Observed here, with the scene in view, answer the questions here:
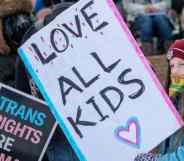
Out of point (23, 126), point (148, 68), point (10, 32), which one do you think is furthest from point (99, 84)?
point (10, 32)

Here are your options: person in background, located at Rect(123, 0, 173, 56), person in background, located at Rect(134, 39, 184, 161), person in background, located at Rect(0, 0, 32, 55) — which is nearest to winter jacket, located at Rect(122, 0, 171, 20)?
person in background, located at Rect(123, 0, 173, 56)

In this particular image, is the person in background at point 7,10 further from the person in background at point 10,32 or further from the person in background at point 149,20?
the person in background at point 149,20

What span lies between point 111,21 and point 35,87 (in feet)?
1.90

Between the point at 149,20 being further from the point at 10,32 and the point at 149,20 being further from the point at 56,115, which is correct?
A: the point at 56,115

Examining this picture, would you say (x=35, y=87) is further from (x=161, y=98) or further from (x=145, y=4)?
(x=145, y=4)

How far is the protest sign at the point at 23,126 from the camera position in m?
3.29

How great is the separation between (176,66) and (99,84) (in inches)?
→ 12.3

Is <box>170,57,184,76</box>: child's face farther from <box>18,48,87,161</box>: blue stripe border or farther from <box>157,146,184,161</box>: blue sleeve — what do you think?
<box>18,48,87,161</box>: blue stripe border

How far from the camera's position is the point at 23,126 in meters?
3.31

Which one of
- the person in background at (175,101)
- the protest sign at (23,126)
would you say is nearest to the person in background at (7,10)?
the protest sign at (23,126)

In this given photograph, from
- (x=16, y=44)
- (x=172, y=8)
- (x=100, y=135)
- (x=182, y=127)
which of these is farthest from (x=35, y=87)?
(x=172, y=8)

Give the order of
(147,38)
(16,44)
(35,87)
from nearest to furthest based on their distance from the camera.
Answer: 1. (35,87)
2. (16,44)
3. (147,38)

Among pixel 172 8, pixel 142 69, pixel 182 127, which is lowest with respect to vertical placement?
pixel 172 8

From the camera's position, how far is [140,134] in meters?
2.87
